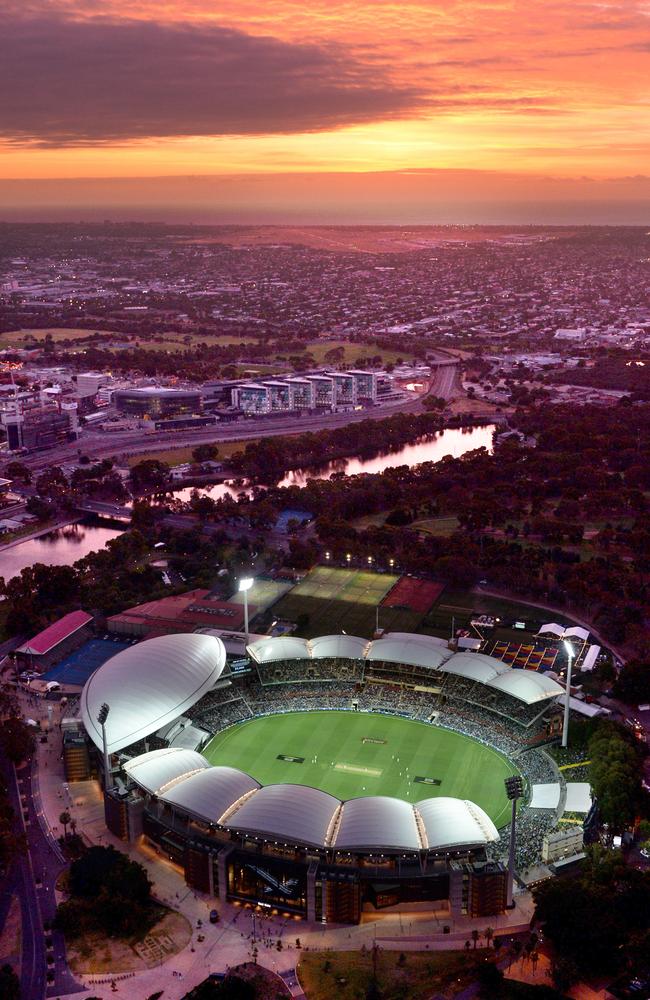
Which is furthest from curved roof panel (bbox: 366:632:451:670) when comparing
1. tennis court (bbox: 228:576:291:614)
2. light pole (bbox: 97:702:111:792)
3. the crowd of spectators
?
light pole (bbox: 97:702:111:792)

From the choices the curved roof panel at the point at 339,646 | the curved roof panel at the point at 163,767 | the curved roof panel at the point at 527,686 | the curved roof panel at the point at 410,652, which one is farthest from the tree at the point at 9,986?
the curved roof panel at the point at 527,686

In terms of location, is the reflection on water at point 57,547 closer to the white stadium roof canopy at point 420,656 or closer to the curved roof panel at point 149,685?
the curved roof panel at point 149,685

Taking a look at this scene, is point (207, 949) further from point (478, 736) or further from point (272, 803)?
point (478, 736)

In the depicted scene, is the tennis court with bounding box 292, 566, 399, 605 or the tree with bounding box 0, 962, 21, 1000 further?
the tennis court with bounding box 292, 566, 399, 605

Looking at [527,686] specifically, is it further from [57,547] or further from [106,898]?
[57,547]

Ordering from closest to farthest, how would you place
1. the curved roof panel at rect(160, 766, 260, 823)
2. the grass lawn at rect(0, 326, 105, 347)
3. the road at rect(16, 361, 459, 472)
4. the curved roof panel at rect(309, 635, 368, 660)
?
the curved roof panel at rect(160, 766, 260, 823)
the curved roof panel at rect(309, 635, 368, 660)
the road at rect(16, 361, 459, 472)
the grass lawn at rect(0, 326, 105, 347)

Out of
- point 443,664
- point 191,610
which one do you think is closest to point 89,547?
point 191,610

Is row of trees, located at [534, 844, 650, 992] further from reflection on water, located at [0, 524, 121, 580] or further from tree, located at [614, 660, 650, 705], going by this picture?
reflection on water, located at [0, 524, 121, 580]
